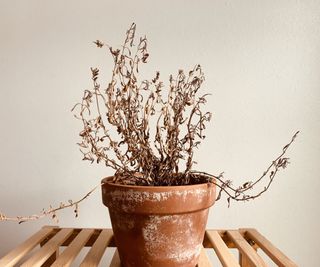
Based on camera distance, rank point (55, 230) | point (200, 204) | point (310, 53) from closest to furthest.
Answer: point (200, 204) → point (55, 230) → point (310, 53)

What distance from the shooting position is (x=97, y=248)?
3.08 ft

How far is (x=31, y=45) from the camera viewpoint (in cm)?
137

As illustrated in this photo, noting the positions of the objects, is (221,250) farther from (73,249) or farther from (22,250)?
(22,250)

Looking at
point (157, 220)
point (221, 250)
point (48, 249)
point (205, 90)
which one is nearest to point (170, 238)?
point (157, 220)

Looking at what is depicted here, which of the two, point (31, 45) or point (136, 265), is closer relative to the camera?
point (136, 265)

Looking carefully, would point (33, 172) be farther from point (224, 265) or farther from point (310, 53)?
point (310, 53)

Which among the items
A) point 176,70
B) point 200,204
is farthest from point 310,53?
point 200,204

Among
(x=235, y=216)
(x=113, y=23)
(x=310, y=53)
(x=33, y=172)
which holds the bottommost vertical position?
(x=235, y=216)

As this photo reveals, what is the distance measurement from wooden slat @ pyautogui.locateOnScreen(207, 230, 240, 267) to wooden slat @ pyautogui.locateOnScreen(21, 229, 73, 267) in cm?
38

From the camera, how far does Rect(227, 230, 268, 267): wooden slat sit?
0.83 m

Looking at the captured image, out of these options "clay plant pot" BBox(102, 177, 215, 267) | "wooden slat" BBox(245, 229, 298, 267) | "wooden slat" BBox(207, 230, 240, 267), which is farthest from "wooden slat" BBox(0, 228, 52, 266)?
"wooden slat" BBox(245, 229, 298, 267)

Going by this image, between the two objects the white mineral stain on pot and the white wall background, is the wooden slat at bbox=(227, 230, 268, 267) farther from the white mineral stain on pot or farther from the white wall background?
the white wall background

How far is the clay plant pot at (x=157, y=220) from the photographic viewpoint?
2.38ft

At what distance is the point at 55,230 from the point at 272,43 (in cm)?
93
